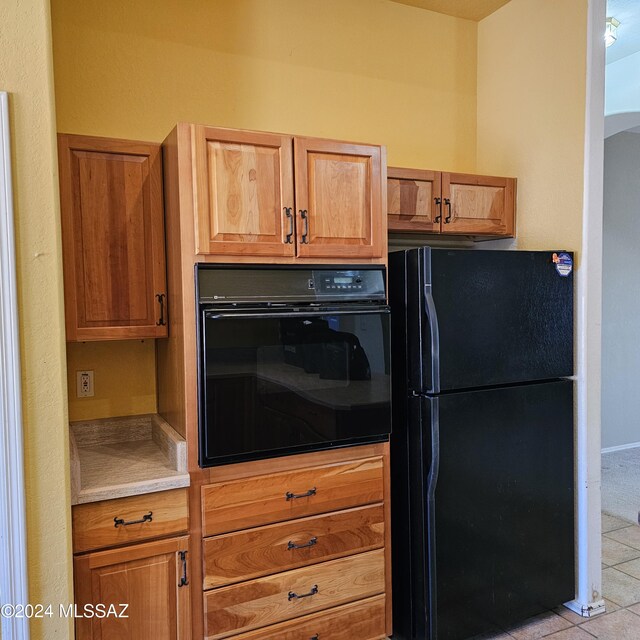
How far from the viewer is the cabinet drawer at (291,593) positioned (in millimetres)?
1988

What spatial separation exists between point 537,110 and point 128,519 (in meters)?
2.55

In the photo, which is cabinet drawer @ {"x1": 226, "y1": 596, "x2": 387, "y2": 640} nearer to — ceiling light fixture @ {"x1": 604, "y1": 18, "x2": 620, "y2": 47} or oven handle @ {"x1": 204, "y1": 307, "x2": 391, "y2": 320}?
oven handle @ {"x1": 204, "y1": 307, "x2": 391, "y2": 320}

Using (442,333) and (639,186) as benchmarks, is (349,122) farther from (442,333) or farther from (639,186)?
(639,186)

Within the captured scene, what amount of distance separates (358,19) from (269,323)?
1.79 metres

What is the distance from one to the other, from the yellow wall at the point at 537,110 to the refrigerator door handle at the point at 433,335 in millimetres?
847

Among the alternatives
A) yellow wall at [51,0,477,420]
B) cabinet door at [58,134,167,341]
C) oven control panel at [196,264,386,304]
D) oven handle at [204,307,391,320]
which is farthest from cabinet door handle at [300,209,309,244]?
yellow wall at [51,0,477,420]

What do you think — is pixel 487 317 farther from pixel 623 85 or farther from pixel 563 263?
pixel 623 85

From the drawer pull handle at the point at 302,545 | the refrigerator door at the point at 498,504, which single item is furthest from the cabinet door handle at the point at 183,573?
the refrigerator door at the point at 498,504

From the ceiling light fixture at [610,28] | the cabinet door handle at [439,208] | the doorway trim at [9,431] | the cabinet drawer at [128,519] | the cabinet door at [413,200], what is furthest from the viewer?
the ceiling light fixture at [610,28]

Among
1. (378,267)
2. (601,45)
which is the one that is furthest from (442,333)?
(601,45)

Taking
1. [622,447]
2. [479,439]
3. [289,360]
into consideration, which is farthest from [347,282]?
[622,447]

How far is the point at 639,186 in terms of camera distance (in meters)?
4.89

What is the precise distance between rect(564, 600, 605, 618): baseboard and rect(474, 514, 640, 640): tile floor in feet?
0.06

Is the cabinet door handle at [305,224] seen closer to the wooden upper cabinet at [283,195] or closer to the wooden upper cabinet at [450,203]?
the wooden upper cabinet at [283,195]
